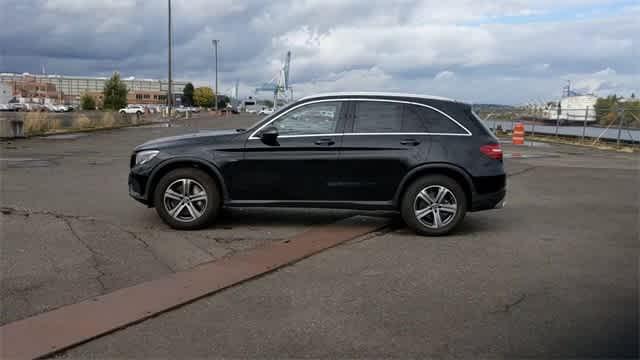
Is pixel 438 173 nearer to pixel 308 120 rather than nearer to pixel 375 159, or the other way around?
pixel 375 159

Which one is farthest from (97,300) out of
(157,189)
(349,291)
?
(157,189)

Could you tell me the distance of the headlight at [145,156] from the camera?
8.38 meters

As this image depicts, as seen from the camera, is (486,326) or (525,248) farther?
(525,248)

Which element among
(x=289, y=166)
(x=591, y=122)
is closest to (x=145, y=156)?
(x=289, y=166)

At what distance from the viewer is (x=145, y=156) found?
27.6ft

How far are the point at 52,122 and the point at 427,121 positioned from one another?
93.6 feet

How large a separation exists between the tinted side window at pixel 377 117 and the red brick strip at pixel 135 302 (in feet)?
4.79

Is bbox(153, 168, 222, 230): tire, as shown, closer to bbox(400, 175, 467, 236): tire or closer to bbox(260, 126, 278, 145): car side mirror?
bbox(260, 126, 278, 145): car side mirror

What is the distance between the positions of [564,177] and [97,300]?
40.7 feet

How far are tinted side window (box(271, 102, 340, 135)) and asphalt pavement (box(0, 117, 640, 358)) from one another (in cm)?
126

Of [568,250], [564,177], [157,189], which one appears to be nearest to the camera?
[568,250]

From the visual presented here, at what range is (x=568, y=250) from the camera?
307 inches

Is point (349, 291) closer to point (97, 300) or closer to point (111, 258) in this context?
point (97, 300)

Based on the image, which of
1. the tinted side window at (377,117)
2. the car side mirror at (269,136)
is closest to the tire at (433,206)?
the tinted side window at (377,117)
